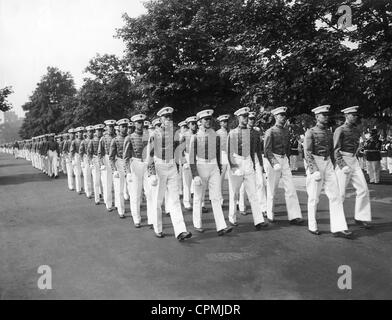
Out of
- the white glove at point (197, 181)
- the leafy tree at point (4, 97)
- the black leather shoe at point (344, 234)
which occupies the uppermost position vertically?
the leafy tree at point (4, 97)

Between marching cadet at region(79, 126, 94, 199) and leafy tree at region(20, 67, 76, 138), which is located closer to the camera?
marching cadet at region(79, 126, 94, 199)

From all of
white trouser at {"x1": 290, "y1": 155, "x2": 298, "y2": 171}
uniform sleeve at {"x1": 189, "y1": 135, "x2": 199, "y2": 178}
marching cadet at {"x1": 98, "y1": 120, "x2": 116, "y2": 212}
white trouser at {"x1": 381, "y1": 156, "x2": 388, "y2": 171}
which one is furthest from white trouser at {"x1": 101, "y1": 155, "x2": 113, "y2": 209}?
white trouser at {"x1": 381, "y1": 156, "x2": 388, "y2": 171}

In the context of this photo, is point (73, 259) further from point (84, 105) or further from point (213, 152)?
point (84, 105)

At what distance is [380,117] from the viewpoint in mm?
11445

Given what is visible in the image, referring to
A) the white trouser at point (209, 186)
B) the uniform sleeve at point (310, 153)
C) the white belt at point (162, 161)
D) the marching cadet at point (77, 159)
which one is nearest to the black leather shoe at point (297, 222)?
the uniform sleeve at point (310, 153)

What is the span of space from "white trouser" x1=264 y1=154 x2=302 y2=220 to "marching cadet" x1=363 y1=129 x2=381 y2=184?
23.7 feet

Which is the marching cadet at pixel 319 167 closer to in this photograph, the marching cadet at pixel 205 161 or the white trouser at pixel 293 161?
the marching cadet at pixel 205 161

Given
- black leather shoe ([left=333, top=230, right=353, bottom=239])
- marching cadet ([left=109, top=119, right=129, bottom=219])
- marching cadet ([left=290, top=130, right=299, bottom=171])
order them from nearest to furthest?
black leather shoe ([left=333, top=230, right=353, bottom=239]) < marching cadet ([left=109, top=119, right=129, bottom=219]) < marching cadet ([left=290, top=130, right=299, bottom=171])

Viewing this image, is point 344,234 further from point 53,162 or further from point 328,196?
point 53,162

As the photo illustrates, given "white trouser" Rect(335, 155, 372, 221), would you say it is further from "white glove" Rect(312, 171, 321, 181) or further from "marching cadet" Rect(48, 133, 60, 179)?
"marching cadet" Rect(48, 133, 60, 179)

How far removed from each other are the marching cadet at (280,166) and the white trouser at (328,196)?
67cm

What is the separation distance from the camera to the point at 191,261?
5812mm

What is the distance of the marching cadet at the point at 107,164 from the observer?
10242 millimetres

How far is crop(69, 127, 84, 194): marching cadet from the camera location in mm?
13906
